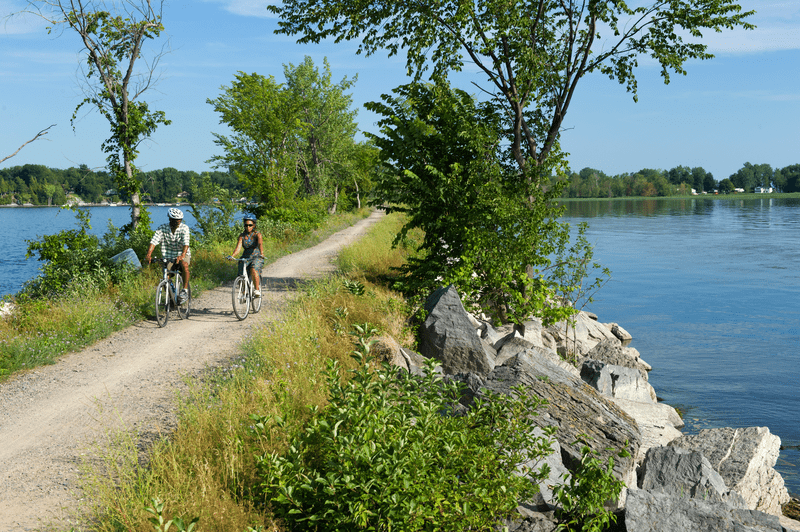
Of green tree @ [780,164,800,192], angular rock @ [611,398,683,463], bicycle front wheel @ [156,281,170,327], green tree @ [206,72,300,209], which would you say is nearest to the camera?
angular rock @ [611,398,683,463]

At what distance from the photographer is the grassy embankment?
9.02m

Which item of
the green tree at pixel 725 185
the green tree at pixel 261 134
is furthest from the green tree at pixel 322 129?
the green tree at pixel 725 185

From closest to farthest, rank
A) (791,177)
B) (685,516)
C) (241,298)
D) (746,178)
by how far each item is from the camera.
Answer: (685,516) → (241,298) → (791,177) → (746,178)

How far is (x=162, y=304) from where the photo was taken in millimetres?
11312

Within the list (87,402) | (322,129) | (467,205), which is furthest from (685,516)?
(322,129)

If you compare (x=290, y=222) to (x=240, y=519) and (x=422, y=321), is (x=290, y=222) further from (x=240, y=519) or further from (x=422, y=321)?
(x=240, y=519)

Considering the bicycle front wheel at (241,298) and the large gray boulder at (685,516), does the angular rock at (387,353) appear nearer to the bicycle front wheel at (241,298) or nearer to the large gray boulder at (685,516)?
the large gray boulder at (685,516)

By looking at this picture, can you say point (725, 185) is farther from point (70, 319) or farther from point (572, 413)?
point (70, 319)

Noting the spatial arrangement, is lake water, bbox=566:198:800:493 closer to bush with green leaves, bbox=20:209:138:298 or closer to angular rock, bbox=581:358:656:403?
angular rock, bbox=581:358:656:403

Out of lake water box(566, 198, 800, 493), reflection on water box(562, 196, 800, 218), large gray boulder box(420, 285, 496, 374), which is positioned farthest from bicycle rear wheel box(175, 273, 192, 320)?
reflection on water box(562, 196, 800, 218)

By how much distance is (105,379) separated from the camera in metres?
8.20

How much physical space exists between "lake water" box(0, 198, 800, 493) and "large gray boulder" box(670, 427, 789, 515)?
1.02 m

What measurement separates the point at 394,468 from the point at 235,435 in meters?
2.01

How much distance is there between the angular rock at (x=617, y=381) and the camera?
10250 millimetres
